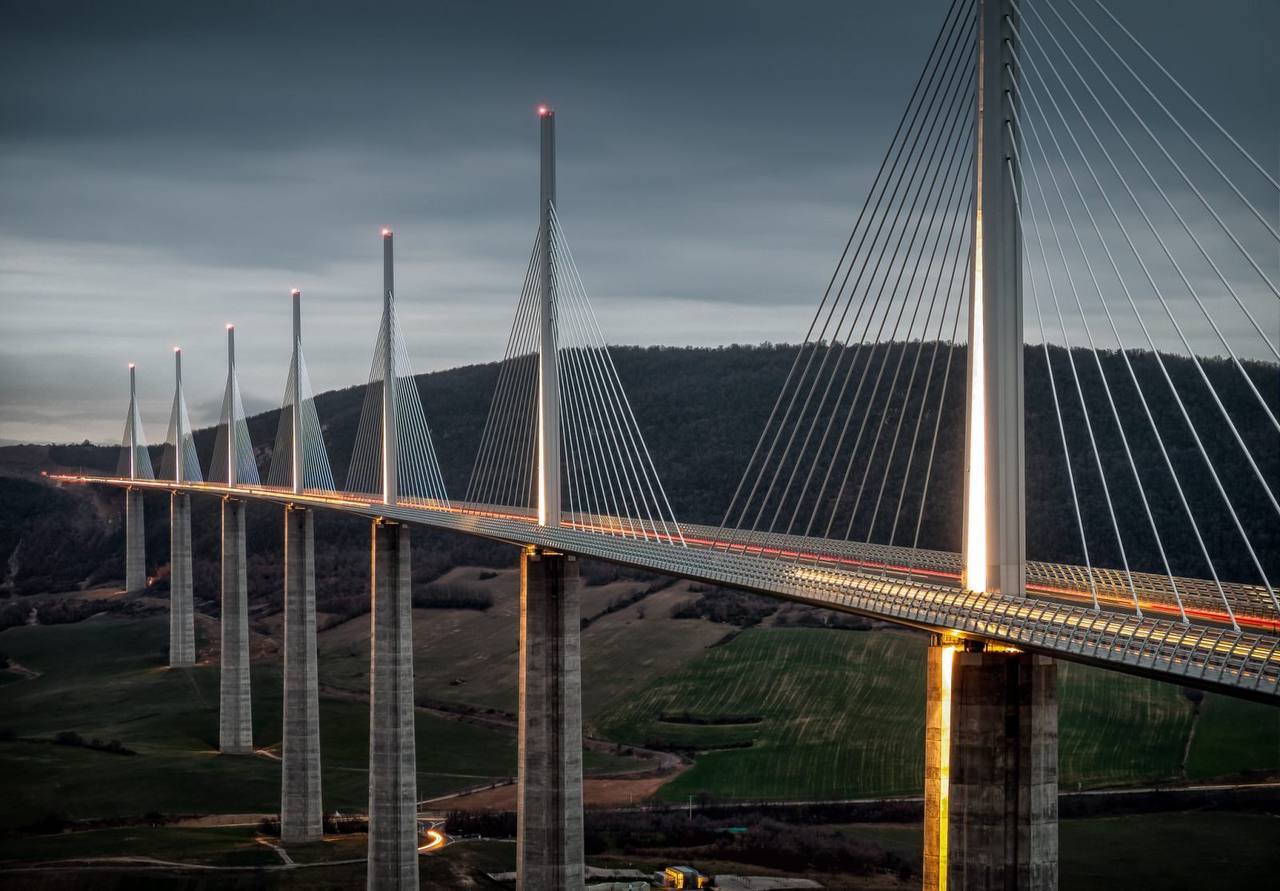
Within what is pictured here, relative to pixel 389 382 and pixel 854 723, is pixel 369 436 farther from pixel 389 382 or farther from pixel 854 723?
pixel 854 723

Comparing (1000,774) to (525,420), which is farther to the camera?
(525,420)

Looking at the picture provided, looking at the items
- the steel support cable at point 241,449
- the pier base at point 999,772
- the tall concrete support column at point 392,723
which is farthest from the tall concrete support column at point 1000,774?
the steel support cable at point 241,449

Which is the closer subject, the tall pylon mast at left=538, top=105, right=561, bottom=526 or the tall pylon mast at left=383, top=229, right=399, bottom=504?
the tall pylon mast at left=538, top=105, right=561, bottom=526

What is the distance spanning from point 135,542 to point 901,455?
68.8 metres

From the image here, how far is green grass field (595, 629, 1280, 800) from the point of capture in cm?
6256

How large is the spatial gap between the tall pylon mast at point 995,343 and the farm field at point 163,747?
155ft

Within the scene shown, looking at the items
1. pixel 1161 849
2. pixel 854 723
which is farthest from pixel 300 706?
pixel 1161 849

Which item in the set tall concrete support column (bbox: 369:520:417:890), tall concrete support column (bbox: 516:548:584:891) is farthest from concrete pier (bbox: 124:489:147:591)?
tall concrete support column (bbox: 516:548:584:891)

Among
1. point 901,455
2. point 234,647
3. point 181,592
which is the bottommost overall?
point 234,647

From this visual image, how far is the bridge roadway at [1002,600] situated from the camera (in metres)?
16.4

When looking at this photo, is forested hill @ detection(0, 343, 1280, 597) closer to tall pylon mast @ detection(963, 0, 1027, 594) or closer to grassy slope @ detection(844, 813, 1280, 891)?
tall pylon mast @ detection(963, 0, 1027, 594)

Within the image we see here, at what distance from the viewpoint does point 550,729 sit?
1507 inches

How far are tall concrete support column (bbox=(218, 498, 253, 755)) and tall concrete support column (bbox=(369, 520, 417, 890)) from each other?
1062 inches

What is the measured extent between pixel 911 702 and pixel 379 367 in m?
33.2
